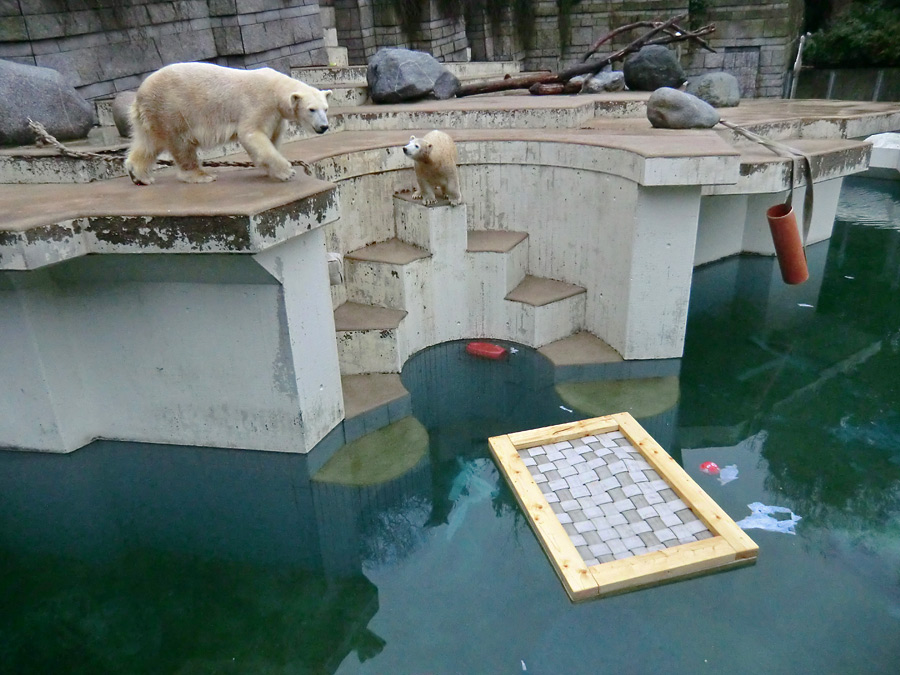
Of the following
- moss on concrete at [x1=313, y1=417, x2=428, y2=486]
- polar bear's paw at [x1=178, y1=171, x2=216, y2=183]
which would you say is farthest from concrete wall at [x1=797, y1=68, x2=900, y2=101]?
polar bear's paw at [x1=178, y1=171, x2=216, y2=183]

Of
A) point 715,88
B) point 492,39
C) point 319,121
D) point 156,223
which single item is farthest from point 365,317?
point 492,39

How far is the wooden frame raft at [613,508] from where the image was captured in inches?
137

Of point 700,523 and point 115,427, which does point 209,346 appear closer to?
point 115,427

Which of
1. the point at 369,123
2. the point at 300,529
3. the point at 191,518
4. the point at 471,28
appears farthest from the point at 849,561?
the point at 471,28

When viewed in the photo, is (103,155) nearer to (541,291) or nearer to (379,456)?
(379,456)

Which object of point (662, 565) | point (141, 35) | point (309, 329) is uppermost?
point (141, 35)

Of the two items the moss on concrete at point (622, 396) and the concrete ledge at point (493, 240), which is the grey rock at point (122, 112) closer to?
the concrete ledge at point (493, 240)

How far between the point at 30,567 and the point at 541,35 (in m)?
15.3

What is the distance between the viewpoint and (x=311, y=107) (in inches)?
147

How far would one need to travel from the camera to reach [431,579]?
3.56m

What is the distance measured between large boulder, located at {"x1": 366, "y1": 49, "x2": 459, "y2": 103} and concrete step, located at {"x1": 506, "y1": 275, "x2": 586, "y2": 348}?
349 cm

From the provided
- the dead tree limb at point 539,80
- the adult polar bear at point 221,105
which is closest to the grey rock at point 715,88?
the dead tree limb at point 539,80

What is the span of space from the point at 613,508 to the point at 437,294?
278 centimetres

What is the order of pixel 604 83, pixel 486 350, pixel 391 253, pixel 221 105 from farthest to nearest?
pixel 604 83
pixel 486 350
pixel 391 253
pixel 221 105
